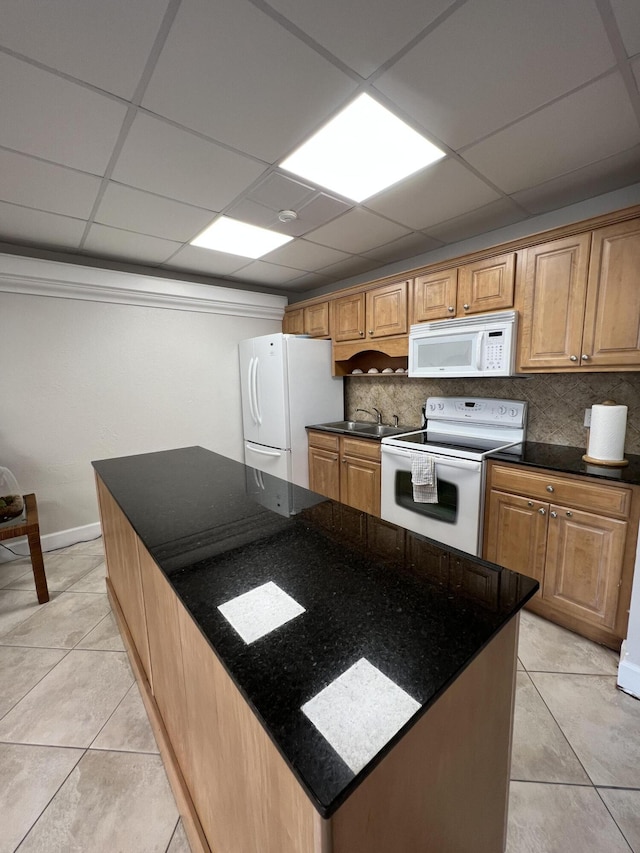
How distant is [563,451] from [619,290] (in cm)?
95

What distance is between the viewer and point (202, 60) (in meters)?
1.21

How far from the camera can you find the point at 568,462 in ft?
6.69

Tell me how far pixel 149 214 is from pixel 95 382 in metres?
1.57

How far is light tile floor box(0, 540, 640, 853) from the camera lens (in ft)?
3.82

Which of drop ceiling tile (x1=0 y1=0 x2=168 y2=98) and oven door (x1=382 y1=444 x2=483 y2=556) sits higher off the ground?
drop ceiling tile (x1=0 y1=0 x2=168 y2=98)

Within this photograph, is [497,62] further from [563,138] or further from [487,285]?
[487,285]

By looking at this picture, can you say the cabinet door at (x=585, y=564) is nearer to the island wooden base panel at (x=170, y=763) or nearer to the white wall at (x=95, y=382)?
the island wooden base panel at (x=170, y=763)

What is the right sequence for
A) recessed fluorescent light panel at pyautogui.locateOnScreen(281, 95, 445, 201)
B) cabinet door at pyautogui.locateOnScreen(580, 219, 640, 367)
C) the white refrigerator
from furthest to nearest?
the white refrigerator < cabinet door at pyautogui.locateOnScreen(580, 219, 640, 367) < recessed fluorescent light panel at pyautogui.locateOnScreen(281, 95, 445, 201)

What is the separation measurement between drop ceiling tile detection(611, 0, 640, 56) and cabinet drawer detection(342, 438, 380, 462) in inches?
90.5

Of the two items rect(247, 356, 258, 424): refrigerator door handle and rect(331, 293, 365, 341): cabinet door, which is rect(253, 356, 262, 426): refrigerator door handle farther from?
rect(331, 293, 365, 341): cabinet door

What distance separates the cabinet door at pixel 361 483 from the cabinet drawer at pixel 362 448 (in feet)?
0.13

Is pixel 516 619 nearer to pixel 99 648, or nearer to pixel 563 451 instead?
pixel 563 451

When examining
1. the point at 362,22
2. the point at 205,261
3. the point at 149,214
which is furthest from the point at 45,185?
the point at 362,22

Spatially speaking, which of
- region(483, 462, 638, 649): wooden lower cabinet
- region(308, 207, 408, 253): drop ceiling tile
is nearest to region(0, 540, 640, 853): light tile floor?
region(483, 462, 638, 649): wooden lower cabinet
